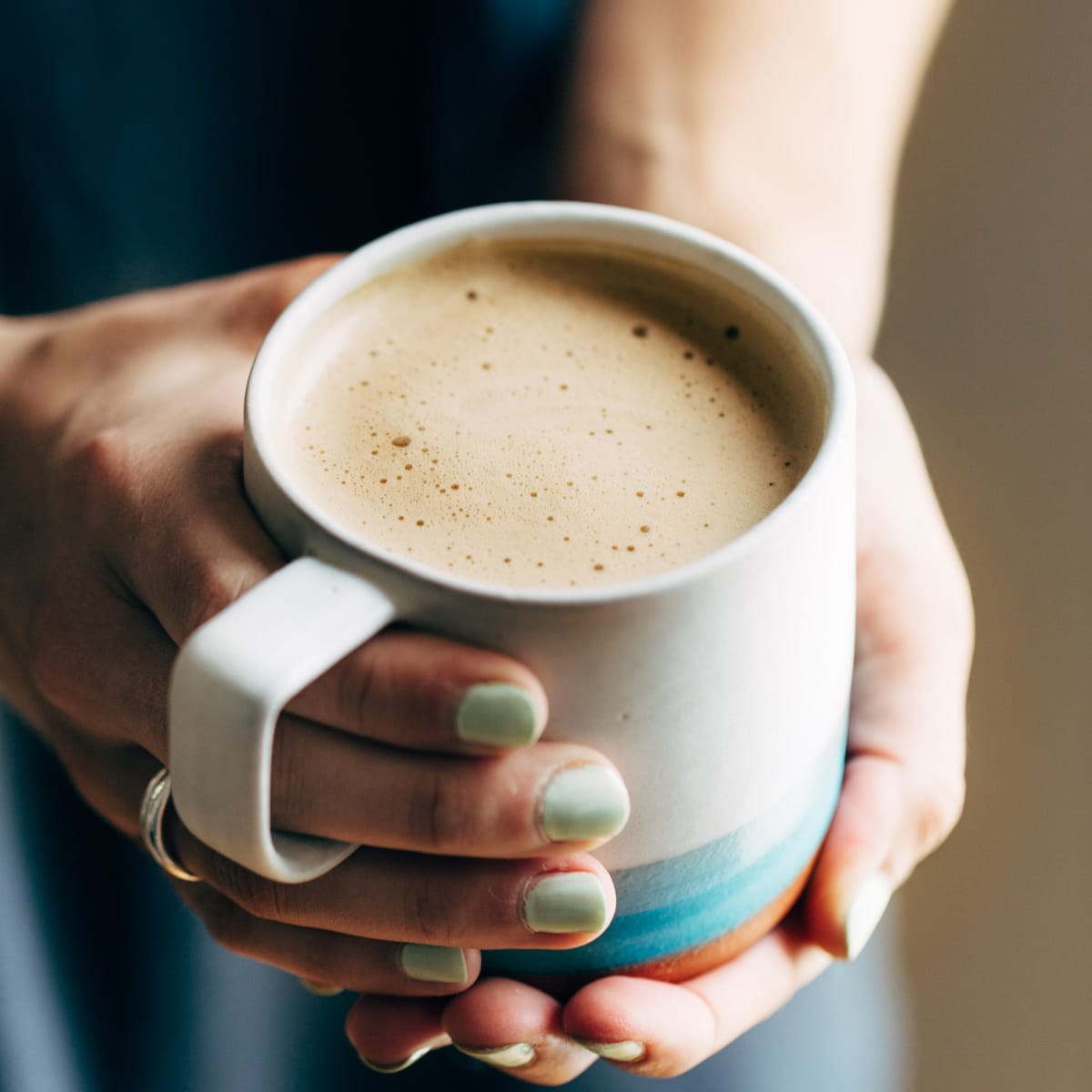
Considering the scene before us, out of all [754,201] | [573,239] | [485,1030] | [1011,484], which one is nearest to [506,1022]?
[485,1030]

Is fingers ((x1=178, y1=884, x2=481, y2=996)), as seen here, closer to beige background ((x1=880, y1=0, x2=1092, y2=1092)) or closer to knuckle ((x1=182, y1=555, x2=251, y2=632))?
knuckle ((x1=182, y1=555, x2=251, y2=632))

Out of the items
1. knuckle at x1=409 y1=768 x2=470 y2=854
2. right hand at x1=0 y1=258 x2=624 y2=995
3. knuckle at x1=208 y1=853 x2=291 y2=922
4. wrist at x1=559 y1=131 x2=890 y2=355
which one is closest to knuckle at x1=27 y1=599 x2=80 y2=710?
right hand at x1=0 y1=258 x2=624 y2=995

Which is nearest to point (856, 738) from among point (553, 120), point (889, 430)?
point (889, 430)

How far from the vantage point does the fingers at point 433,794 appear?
45cm

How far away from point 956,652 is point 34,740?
68 cm

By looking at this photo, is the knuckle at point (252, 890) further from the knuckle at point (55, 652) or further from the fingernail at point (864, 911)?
the fingernail at point (864, 911)

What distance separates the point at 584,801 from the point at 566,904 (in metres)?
0.06

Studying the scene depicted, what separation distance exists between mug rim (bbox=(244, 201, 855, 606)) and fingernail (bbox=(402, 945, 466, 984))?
0.18m

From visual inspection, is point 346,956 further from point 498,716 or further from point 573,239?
point 573,239

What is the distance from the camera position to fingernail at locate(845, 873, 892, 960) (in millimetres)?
624

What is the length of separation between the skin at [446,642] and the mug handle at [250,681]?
0.03 m

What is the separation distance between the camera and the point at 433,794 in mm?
453

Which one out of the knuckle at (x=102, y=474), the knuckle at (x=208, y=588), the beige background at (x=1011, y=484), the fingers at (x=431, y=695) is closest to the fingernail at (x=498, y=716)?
the fingers at (x=431, y=695)

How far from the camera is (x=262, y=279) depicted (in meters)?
0.69
